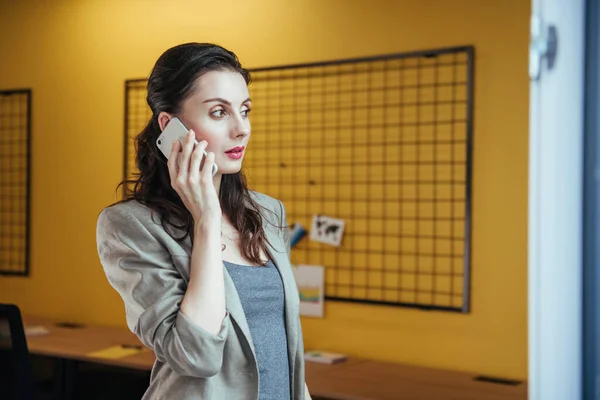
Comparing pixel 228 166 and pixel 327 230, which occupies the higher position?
pixel 228 166

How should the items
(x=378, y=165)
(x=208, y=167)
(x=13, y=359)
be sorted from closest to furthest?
(x=208, y=167) < (x=13, y=359) < (x=378, y=165)

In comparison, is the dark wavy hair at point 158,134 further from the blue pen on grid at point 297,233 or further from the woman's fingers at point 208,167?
the blue pen on grid at point 297,233

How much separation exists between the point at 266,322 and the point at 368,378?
1.27m

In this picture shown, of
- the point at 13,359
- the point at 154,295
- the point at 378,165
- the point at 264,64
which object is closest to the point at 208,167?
the point at 154,295

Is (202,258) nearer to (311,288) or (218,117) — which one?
(218,117)

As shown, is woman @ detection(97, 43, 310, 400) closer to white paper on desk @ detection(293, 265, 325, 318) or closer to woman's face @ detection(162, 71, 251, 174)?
woman's face @ detection(162, 71, 251, 174)

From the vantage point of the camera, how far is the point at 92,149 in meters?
3.97

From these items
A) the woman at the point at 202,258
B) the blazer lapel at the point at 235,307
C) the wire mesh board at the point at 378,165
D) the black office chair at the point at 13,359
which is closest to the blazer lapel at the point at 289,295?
the woman at the point at 202,258

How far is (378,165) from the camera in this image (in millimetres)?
3096

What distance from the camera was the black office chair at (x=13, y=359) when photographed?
95.5 inches

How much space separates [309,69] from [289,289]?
182cm

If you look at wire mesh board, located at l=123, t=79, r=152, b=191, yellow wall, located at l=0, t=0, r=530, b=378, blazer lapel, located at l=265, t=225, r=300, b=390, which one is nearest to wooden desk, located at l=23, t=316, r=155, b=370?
yellow wall, located at l=0, t=0, r=530, b=378

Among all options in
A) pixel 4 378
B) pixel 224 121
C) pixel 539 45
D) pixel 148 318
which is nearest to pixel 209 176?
pixel 224 121

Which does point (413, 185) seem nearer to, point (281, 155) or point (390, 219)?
point (390, 219)
